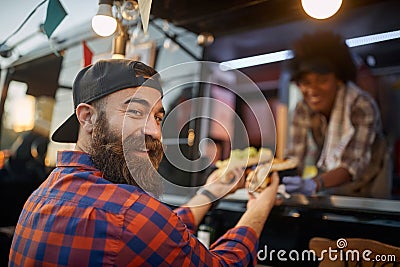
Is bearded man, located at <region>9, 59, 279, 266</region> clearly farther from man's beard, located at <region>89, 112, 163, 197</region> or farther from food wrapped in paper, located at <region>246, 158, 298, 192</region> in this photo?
food wrapped in paper, located at <region>246, 158, 298, 192</region>

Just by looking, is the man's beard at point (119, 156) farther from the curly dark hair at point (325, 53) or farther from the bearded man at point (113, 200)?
the curly dark hair at point (325, 53)

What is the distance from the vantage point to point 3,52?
9.09ft

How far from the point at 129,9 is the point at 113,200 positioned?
1212mm

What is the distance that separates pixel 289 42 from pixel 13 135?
2.58 metres

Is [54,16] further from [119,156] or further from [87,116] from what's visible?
[119,156]

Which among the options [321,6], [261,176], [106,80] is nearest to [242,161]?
[261,176]

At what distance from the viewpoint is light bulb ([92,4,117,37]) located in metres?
1.78

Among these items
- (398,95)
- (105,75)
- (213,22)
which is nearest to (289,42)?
(213,22)

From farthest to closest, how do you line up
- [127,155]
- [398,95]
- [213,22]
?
[398,95] → [213,22] → [127,155]

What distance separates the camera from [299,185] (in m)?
2.04

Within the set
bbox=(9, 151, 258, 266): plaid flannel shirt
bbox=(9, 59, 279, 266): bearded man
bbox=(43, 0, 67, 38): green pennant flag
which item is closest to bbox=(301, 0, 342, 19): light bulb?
bbox=(9, 59, 279, 266): bearded man

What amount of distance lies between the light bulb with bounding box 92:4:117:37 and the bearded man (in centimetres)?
57

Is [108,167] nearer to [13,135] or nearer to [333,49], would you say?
[333,49]

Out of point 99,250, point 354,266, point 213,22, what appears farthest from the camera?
point 213,22
